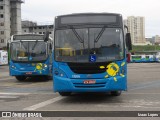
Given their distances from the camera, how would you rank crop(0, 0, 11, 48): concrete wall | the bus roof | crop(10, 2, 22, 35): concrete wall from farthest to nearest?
crop(10, 2, 22, 35): concrete wall → crop(0, 0, 11, 48): concrete wall → the bus roof

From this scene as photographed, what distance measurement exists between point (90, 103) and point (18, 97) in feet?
10.4

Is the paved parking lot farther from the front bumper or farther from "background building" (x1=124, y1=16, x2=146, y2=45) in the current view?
"background building" (x1=124, y1=16, x2=146, y2=45)

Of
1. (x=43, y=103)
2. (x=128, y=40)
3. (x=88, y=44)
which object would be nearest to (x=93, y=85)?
(x=88, y=44)

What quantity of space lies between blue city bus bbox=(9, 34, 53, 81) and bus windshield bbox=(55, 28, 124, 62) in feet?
28.5

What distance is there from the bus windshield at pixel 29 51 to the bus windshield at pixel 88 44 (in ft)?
28.5

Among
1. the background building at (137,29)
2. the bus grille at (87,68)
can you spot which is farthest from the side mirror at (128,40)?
the background building at (137,29)

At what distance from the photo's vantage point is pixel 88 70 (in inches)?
442

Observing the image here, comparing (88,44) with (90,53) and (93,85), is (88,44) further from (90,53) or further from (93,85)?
(93,85)

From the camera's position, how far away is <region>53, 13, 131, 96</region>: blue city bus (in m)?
11.2

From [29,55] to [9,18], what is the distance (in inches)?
4077

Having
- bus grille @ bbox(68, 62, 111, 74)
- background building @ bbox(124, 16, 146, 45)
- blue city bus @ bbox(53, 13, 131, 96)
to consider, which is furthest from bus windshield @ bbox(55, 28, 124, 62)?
background building @ bbox(124, 16, 146, 45)

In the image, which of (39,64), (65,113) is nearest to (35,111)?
(65,113)

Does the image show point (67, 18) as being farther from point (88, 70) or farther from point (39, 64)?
point (39, 64)

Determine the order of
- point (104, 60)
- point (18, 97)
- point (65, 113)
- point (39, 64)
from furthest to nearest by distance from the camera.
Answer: point (39, 64), point (18, 97), point (104, 60), point (65, 113)
